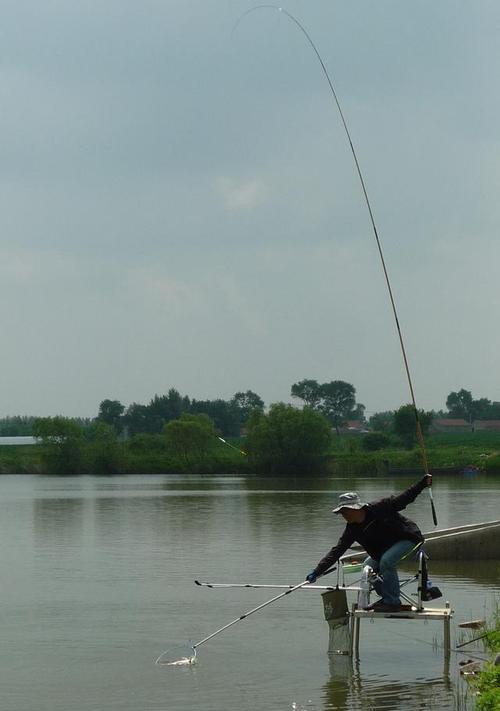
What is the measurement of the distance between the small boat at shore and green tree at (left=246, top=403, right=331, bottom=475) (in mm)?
77568

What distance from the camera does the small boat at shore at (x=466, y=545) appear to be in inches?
879

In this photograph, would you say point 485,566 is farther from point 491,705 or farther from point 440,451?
point 440,451

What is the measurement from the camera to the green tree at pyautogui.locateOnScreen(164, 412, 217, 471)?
4038 inches

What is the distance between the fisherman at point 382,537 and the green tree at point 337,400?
6737 inches

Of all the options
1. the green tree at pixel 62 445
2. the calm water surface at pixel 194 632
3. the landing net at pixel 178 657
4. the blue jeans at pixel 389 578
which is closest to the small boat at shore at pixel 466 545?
the calm water surface at pixel 194 632

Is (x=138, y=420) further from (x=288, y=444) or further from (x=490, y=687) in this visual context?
(x=490, y=687)

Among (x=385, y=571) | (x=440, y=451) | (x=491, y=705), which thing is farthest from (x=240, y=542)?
(x=440, y=451)

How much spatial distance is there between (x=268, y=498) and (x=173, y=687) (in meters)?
43.8

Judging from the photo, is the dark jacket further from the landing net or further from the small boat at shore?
the small boat at shore

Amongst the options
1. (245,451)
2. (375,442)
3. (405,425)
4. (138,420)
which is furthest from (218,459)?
(138,420)

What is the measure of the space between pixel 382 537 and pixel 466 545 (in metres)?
9.79

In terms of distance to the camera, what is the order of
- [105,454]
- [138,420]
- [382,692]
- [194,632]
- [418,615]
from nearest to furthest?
[382,692] < [418,615] < [194,632] < [105,454] < [138,420]

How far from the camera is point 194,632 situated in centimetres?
1557

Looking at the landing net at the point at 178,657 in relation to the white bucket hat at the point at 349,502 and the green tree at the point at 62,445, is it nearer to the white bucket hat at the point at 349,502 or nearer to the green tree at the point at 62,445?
the white bucket hat at the point at 349,502
